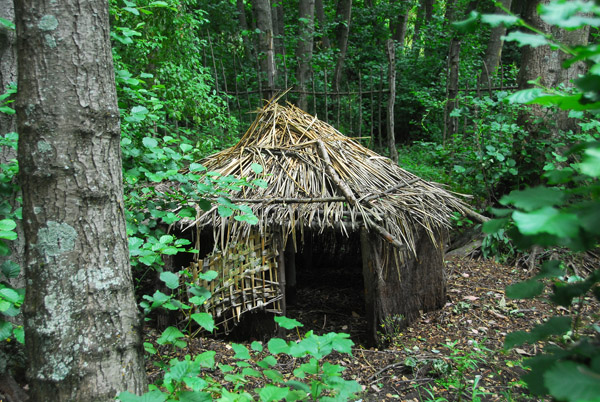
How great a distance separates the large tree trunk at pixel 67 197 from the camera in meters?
1.67

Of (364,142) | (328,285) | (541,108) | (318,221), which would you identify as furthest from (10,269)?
(364,142)

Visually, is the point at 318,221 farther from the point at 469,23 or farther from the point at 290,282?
the point at 469,23

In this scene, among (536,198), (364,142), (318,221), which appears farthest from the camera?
(364,142)

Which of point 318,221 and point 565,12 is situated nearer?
point 565,12

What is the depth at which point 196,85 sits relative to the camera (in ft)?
19.3

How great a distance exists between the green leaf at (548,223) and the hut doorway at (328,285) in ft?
11.7

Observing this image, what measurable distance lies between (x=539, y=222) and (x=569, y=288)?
45 cm

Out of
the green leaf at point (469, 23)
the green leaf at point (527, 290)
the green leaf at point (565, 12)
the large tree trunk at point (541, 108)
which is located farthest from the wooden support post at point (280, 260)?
the large tree trunk at point (541, 108)

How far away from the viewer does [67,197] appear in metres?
1.70

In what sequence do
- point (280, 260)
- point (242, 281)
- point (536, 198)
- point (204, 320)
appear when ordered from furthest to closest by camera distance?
point (280, 260), point (242, 281), point (204, 320), point (536, 198)

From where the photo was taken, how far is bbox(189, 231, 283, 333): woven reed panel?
12.5 ft

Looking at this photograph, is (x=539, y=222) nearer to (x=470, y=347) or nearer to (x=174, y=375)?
(x=174, y=375)

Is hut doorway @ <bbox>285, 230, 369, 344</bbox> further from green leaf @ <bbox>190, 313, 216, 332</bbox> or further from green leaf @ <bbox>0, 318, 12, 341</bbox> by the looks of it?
→ green leaf @ <bbox>0, 318, 12, 341</bbox>

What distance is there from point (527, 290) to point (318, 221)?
8.81 ft
